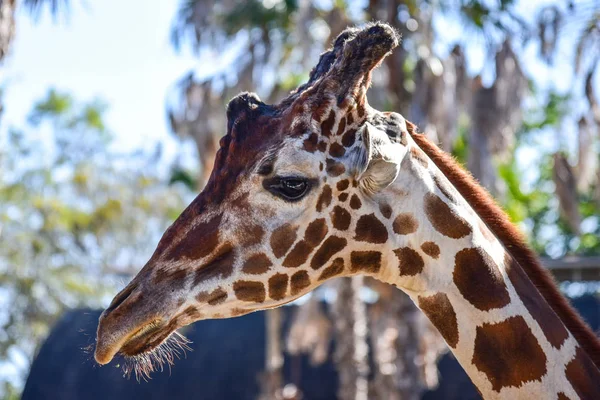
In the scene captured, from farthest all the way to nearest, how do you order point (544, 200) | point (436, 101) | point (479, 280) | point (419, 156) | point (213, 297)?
point (544, 200) < point (436, 101) < point (419, 156) < point (479, 280) < point (213, 297)

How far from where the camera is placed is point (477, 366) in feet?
11.1

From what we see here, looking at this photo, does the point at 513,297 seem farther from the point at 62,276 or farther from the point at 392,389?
the point at 62,276

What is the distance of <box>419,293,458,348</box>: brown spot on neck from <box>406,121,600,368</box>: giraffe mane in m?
0.42

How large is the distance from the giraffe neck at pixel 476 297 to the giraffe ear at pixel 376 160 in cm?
7

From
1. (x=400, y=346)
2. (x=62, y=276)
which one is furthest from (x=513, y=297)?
(x=62, y=276)

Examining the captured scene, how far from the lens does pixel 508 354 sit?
11.0 ft

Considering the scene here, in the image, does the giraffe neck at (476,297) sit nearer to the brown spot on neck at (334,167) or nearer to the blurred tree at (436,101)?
the brown spot on neck at (334,167)

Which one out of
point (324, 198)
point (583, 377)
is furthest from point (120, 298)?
point (583, 377)

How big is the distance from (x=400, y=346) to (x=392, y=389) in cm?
68

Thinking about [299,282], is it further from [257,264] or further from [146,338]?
[146,338]

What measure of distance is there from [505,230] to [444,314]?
0.51 metres

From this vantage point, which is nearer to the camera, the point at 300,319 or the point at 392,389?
the point at 392,389

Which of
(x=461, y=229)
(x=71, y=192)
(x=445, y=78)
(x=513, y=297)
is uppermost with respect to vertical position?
(x=461, y=229)

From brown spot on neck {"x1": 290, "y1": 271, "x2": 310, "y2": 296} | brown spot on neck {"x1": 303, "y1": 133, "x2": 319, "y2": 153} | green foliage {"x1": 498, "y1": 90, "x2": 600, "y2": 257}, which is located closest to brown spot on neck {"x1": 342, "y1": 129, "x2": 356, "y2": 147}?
brown spot on neck {"x1": 303, "y1": 133, "x2": 319, "y2": 153}
